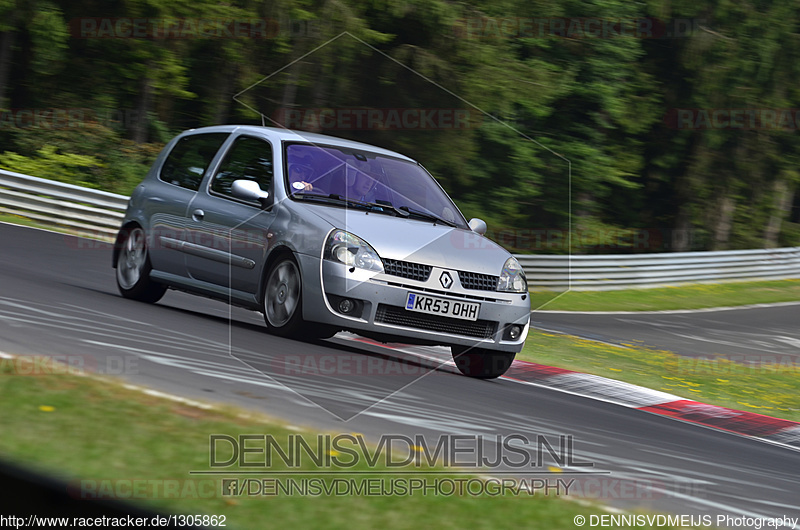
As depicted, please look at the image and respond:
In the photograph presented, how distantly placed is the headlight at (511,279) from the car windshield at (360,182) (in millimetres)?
660

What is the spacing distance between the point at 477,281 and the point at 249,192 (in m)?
1.91

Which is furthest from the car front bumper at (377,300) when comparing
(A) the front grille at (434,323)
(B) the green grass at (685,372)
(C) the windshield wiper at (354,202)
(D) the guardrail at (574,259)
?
(B) the green grass at (685,372)

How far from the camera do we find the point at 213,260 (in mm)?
8523

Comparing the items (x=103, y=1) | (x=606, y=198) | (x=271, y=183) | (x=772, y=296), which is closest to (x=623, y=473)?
(x=271, y=183)

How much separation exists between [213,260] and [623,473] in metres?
4.11

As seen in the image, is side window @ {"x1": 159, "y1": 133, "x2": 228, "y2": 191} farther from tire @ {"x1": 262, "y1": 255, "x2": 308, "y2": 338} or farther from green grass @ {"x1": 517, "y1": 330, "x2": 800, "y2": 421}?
green grass @ {"x1": 517, "y1": 330, "x2": 800, "y2": 421}

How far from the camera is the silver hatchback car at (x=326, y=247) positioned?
754 centimetres

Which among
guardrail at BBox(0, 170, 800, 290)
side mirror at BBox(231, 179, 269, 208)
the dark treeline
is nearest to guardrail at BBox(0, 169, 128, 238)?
guardrail at BBox(0, 170, 800, 290)

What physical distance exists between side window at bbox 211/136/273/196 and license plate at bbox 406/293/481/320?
162 cm

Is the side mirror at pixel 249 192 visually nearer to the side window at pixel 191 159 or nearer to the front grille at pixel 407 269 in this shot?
the side window at pixel 191 159

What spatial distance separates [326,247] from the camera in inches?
296

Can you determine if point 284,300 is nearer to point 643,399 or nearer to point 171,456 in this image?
point 171,456

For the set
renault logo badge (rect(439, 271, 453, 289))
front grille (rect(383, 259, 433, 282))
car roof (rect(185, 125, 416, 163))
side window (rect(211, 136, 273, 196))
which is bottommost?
renault logo badge (rect(439, 271, 453, 289))

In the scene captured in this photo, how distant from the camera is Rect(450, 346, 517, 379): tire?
8.64 meters
